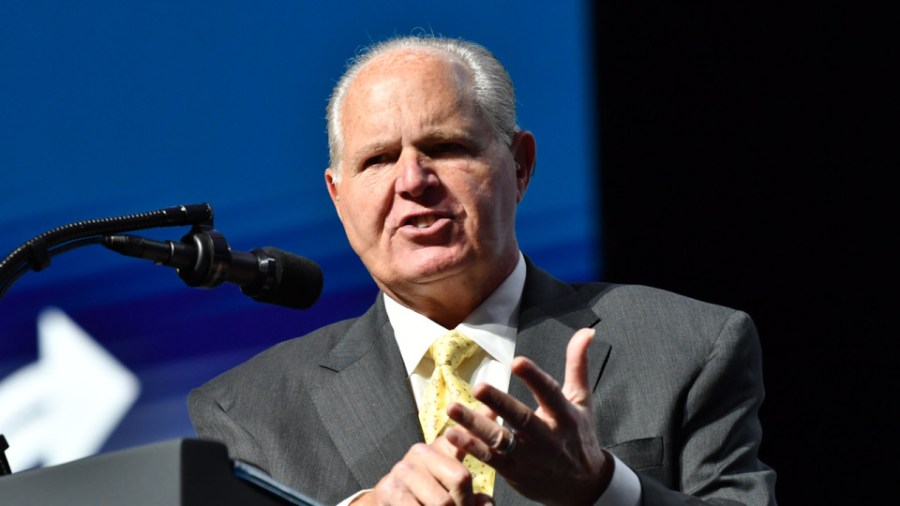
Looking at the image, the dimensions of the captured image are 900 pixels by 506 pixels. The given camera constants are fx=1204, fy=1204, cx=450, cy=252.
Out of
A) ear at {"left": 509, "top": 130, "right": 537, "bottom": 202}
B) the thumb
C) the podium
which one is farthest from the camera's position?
ear at {"left": 509, "top": 130, "right": 537, "bottom": 202}

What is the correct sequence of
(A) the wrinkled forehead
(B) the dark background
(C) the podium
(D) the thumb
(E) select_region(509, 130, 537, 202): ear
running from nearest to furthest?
1. (C) the podium
2. (D) the thumb
3. (A) the wrinkled forehead
4. (E) select_region(509, 130, 537, 202): ear
5. (B) the dark background

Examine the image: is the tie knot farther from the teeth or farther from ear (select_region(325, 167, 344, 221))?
ear (select_region(325, 167, 344, 221))

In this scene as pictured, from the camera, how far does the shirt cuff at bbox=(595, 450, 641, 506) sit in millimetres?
1421

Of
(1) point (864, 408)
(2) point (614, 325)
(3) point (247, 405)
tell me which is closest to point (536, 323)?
(2) point (614, 325)

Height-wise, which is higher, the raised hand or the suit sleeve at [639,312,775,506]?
the raised hand

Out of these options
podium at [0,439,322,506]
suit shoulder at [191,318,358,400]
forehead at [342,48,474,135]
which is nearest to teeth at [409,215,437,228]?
forehead at [342,48,474,135]

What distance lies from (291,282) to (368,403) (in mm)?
552

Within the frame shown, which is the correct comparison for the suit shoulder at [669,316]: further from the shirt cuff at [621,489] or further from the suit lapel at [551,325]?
the shirt cuff at [621,489]

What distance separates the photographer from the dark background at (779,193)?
2.52m

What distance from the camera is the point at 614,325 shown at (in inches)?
76.5

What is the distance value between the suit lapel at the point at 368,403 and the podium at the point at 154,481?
2.65 feet

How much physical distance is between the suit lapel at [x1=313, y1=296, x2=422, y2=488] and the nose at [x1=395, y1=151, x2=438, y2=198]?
0.25 metres

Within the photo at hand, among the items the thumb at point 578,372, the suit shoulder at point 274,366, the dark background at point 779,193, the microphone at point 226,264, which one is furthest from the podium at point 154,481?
the dark background at point 779,193

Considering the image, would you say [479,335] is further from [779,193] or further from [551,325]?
[779,193]
